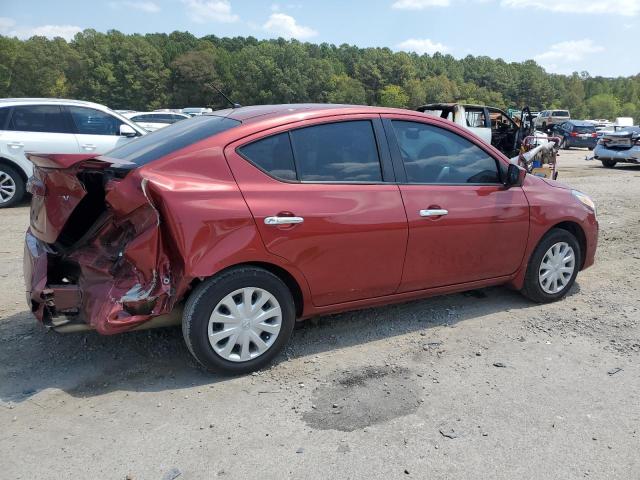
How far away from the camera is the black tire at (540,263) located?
15.0ft

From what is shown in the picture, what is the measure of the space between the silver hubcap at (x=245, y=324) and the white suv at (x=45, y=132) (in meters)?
6.18

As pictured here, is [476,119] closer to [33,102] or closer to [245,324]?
[33,102]

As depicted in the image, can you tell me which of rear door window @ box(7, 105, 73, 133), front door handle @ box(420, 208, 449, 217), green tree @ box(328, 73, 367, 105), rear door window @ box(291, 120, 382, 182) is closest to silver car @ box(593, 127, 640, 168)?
front door handle @ box(420, 208, 449, 217)

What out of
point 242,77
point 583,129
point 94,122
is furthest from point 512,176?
point 242,77

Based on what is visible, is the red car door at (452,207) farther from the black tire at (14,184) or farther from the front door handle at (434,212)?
the black tire at (14,184)

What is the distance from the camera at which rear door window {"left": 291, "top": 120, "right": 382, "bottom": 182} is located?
353cm

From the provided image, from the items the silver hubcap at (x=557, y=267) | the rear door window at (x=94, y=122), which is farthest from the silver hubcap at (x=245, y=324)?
the rear door window at (x=94, y=122)

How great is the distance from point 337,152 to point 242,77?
10470 cm

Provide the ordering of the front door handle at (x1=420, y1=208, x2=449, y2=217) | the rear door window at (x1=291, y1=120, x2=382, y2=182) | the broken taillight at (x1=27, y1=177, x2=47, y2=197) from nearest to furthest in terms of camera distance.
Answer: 1. the broken taillight at (x1=27, y1=177, x2=47, y2=197)
2. the rear door window at (x1=291, y1=120, x2=382, y2=182)
3. the front door handle at (x1=420, y1=208, x2=449, y2=217)

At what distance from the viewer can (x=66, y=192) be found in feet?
10.9

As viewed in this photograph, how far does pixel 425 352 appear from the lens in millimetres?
3809

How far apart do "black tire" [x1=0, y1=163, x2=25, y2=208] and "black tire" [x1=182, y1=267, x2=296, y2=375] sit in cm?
693

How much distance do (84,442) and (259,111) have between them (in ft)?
7.69

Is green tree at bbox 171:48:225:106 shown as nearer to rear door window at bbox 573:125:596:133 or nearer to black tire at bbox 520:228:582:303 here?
rear door window at bbox 573:125:596:133
